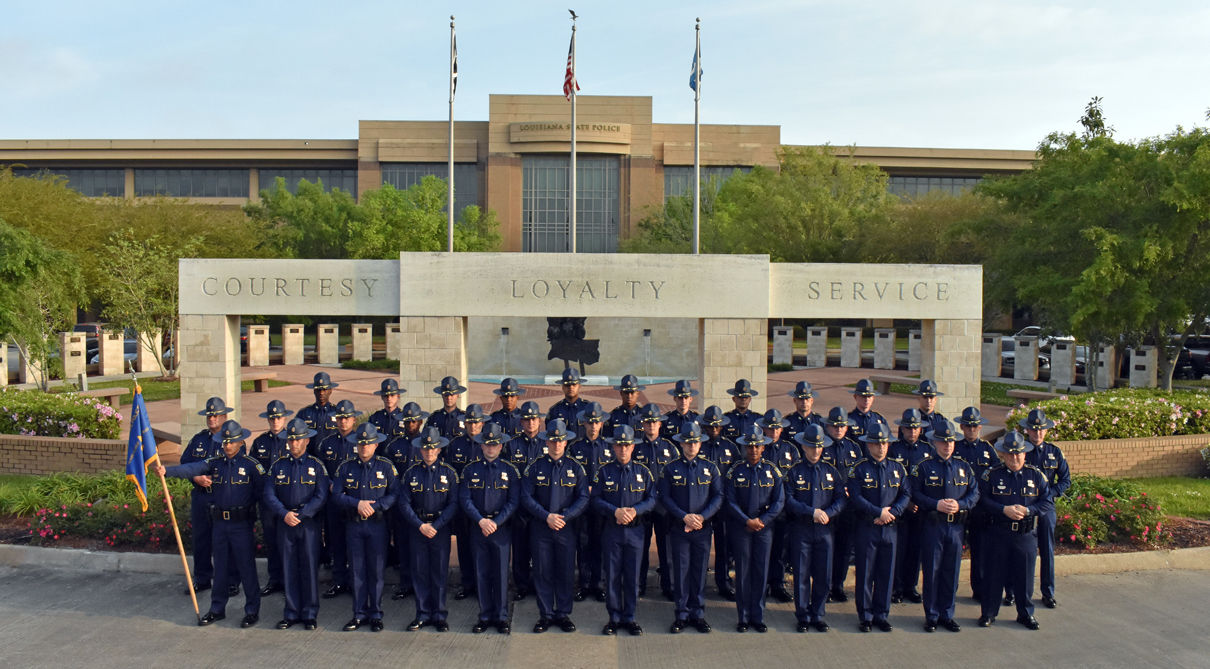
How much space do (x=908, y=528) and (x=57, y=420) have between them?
12.5 meters

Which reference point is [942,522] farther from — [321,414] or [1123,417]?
[1123,417]

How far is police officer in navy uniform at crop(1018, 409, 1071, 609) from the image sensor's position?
26.4ft

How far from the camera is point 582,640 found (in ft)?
24.2

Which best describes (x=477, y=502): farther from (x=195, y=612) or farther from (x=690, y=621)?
(x=195, y=612)

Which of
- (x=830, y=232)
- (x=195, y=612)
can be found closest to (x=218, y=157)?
(x=830, y=232)

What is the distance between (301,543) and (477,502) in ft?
5.06

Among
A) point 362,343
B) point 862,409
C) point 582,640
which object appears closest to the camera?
point 582,640

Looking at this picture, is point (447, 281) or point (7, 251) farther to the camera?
point (7, 251)

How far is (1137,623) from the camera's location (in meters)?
7.78

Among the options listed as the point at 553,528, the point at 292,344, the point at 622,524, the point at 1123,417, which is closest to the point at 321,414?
the point at 553,528

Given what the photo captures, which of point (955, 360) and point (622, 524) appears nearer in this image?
point (622, 524)

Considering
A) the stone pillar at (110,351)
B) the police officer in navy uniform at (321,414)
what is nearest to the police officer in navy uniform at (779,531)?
the police officer in navy uniform at (321,414)

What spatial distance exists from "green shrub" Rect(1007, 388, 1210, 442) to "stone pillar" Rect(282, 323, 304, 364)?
24498 mm

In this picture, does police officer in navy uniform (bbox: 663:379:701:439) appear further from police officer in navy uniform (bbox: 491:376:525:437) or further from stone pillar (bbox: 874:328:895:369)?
stone pillar (bbox: 874:328:895:369)
